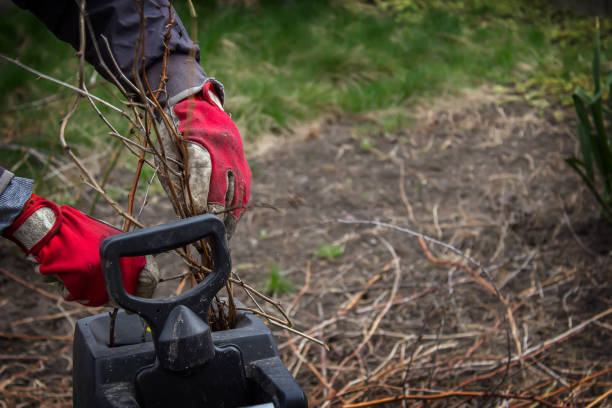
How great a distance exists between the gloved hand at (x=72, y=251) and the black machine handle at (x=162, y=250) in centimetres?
24

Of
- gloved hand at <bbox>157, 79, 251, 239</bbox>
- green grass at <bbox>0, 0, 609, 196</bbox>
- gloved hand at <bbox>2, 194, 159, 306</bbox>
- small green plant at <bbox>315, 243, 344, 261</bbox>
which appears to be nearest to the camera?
gloved hand at <bbox>2, 194, 159, 306</bbox>

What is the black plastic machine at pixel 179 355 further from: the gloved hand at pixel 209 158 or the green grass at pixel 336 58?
the green grass at pixel 336 58

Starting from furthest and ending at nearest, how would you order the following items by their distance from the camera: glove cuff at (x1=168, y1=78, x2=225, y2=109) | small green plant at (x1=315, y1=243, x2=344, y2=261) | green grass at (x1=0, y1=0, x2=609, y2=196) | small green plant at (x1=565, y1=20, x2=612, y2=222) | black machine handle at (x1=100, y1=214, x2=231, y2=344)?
green grass at (x1=0, y1=0, x2=609, y2=196), small green plant at (x1=315, y1=243, x2=344, y2=261), small green plant at (x1=565, y1=20, x2=612, y2=222), glove cuff at (x1=168, y1=78, x2=225, y2=109), black machine handle at (x1=100, y1=214, x2=231, y2=344)

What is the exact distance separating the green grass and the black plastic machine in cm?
219

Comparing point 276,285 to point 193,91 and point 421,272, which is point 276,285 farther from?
point 193,91

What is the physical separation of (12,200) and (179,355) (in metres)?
0.56

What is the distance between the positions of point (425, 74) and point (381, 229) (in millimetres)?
2208

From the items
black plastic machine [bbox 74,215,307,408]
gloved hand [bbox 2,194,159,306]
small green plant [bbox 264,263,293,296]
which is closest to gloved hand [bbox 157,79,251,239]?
gloved hand [bbox 2,194,159,306]

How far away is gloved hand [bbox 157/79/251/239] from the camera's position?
1.23 meters

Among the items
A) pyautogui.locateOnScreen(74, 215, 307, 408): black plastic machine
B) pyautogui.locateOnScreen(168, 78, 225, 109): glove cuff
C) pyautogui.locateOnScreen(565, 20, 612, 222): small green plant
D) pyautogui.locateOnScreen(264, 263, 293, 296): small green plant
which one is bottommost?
pyautogui.locateOnScreen(264, 263, 293, 296): small green plant

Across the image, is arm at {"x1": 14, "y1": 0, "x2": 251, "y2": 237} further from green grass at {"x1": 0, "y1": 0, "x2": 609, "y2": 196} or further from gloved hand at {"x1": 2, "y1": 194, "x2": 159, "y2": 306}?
green grass at {"x1": 0, "y1": 0, "x2": 609, "y2": 196}

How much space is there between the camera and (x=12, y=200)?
3.87 feet

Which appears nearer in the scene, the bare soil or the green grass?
the bare soil

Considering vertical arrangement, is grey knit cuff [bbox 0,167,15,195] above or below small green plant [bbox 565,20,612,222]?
above
